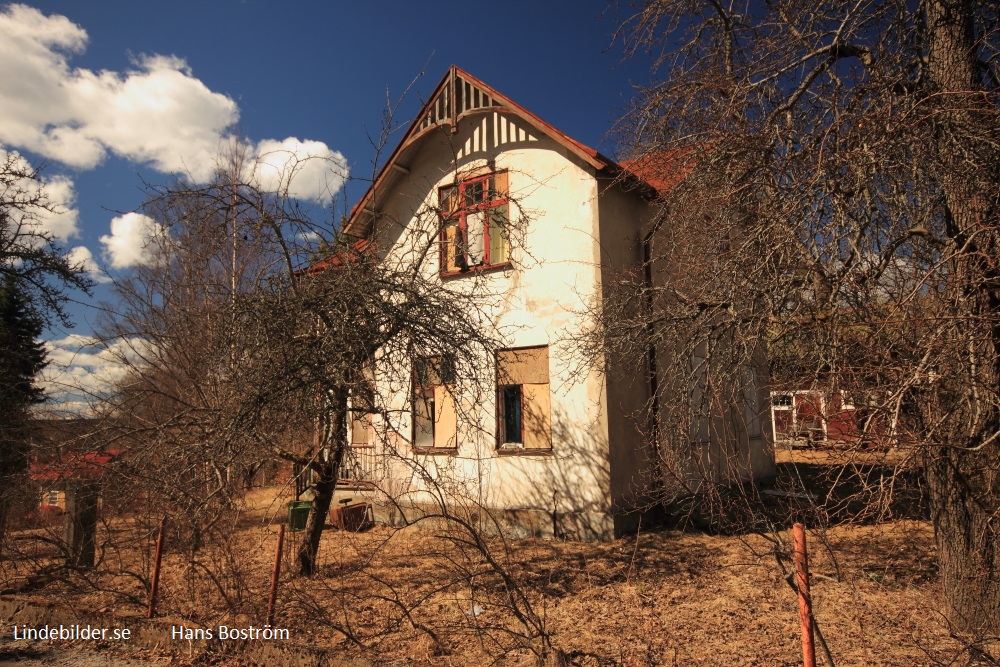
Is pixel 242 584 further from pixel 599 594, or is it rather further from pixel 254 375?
pixel 599 594

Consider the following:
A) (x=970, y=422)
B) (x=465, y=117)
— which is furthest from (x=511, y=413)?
(x=970, y=422)

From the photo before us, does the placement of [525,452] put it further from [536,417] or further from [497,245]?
[497,245]

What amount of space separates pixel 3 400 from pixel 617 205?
32.5 feet

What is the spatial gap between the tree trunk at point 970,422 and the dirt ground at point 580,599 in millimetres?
344

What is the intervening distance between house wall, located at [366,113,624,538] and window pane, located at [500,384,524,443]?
0.69ft

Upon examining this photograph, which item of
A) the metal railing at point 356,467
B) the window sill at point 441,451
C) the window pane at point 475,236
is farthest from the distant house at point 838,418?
the window pane at point 475,236

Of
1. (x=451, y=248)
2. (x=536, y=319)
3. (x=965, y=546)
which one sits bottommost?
(x=965, y=546)

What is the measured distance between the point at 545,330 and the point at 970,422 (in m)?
5.74

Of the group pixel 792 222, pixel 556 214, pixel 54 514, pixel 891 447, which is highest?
pixel 556 214

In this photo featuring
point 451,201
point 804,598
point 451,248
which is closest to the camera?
point 804,598

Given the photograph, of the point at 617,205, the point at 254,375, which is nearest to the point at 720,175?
the point at 617,205

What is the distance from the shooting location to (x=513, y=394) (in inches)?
392

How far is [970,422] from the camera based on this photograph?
504 centimetres

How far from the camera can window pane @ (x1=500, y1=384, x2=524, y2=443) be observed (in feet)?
32.6
